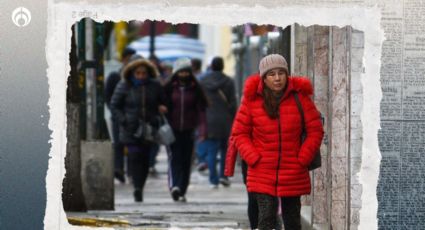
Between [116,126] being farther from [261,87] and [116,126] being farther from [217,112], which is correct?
[261,87]

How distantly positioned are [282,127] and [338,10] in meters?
1.01

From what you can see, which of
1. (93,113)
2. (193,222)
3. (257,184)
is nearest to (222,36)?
(93,113)

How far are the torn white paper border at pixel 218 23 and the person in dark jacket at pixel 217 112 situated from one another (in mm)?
9572

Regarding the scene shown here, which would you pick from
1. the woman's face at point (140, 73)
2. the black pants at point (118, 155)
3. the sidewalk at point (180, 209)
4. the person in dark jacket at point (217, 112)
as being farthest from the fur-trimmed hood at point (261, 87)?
the black pants at point (118, 155)

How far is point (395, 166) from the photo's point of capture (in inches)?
402

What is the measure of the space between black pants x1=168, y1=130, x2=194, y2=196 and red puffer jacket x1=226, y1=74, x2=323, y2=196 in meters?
6.53

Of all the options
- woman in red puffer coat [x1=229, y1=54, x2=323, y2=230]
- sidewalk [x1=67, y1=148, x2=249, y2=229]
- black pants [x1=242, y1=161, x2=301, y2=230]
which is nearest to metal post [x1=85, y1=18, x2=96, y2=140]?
sidewalk [x1=67, y1=148, x2=249, y2=229]

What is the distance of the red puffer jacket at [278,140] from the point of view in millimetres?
10508

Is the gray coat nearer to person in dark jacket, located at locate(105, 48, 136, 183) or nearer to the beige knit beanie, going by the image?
person in dark jacket, located at locate(105, 48, 136, 183)

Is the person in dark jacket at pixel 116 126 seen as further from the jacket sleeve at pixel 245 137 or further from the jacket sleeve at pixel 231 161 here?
the jacket sleeve at pixel 245 137

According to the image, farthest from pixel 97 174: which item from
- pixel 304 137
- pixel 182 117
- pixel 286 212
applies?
pixel 304 137

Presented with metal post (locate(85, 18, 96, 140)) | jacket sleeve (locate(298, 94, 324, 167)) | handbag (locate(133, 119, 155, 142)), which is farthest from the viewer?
metal post (locate(85, 18, 96, 140))

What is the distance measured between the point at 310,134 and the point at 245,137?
495 millimetres

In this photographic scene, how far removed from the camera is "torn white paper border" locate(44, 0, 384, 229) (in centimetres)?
1012
